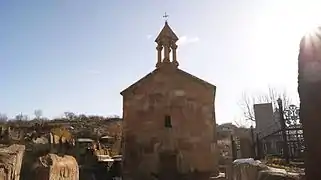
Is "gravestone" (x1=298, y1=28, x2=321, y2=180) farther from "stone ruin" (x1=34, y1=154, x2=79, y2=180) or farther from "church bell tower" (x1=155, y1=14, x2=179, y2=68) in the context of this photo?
"church bell tower" (x1=155, y1=14, x2=179, y2=68)

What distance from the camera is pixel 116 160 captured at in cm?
2103

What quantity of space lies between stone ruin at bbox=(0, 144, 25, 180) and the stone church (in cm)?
1288

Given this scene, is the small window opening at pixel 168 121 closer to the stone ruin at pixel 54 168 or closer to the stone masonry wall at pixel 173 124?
the stone masonry wall at pixel 173 124

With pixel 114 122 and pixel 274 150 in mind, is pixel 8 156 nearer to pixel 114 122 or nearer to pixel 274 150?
pixel 274 150

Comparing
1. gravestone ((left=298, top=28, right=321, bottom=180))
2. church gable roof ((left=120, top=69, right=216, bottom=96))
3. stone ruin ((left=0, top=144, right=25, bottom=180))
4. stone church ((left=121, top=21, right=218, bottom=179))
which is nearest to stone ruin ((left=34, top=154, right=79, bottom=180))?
stone ruin ((left=0, top=144, right=25, bottom=180))

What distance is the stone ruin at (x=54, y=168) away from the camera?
18.0 feet

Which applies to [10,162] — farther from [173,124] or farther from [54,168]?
[173,124]

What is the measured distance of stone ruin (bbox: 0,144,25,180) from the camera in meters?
3.90

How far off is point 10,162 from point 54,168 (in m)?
1.77

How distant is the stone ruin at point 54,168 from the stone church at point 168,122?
34.6ft

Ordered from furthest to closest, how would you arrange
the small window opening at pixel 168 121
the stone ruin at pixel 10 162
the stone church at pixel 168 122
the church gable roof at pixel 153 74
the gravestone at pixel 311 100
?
1. the church gable roof at pixel 153 74
2. the small window opening at pixel 168 121
3. the stone church at pixel 168 122
4. the stone ruin at pixel 10 162
5. the gravestone at pixel 311 100

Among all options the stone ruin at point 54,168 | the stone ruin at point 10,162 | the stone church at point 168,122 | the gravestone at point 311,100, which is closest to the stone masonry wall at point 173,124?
the stone church at point 168,122

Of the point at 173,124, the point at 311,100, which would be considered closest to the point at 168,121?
the point at 173,124

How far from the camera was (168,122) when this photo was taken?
56.4 feet
